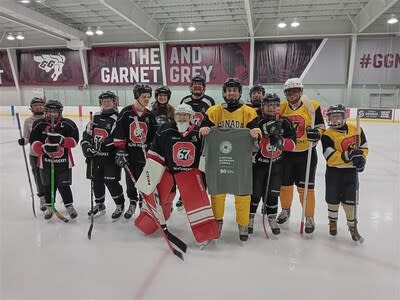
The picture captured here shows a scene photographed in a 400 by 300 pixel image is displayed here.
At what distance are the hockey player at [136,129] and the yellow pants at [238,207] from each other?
77 centimetres

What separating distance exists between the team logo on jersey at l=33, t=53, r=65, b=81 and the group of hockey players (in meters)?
15.0

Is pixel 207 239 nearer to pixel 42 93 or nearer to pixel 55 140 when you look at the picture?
pixel 55 140

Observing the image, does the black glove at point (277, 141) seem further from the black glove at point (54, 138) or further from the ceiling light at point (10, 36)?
the ceiling light at point (10, 36)

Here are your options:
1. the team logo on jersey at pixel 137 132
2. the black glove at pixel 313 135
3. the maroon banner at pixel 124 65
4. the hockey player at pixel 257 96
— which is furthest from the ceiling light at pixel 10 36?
the black glove at pixel 313 135

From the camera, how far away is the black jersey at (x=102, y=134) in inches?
112

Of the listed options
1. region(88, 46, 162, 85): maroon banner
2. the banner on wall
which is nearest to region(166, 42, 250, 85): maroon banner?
region(88, 46, 162, 85): maroon banner

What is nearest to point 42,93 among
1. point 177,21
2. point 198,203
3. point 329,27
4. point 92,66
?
point 92,66

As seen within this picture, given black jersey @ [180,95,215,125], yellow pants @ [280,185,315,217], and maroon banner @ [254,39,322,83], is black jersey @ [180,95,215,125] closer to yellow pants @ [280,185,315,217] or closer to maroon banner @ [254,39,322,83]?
yellow pants @ [280,185,315,217]

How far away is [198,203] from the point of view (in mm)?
2416

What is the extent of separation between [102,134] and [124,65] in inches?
538

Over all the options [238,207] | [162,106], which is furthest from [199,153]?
[162,106]

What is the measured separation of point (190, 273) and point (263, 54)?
1366 cm

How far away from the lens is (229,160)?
2.34 m

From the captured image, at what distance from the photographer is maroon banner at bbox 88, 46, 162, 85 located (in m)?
15.3
